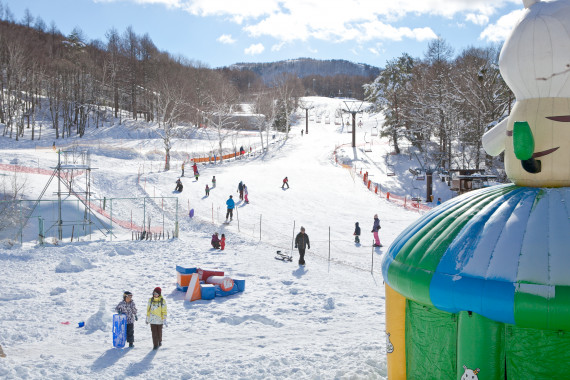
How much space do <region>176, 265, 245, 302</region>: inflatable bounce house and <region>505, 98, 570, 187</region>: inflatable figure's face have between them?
9366 mm

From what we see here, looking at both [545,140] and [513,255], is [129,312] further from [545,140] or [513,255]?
[545,140]

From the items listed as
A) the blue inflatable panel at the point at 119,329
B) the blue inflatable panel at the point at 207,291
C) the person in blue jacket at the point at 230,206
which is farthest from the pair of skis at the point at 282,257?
the blue inflatable panel at the point at 119,329

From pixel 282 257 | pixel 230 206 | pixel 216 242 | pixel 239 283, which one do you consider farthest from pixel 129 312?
pixel 230 206

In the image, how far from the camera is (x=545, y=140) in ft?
22.2

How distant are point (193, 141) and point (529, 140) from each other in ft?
184

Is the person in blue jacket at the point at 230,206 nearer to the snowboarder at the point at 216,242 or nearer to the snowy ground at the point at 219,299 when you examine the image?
the snowy ground at the point at 219,299

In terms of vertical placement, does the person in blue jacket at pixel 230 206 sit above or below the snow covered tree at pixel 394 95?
below

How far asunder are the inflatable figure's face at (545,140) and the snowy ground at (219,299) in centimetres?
439

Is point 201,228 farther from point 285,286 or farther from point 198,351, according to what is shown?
point 198,351

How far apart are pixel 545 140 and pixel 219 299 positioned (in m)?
9.78

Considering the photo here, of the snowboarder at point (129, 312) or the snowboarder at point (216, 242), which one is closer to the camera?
the snowboarder at point (129, 312)

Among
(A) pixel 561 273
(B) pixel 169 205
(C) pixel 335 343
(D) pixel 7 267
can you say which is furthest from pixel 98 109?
(A) pixel 561 273

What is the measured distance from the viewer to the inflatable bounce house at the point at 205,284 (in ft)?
45.9

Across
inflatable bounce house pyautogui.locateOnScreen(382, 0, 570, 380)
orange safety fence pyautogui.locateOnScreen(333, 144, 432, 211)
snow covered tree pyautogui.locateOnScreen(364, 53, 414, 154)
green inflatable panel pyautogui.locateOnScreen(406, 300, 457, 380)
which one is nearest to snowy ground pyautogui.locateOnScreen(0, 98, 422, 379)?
green inflatable panel pyautogui.locateOnScreen(406, 300, 457, 380)
